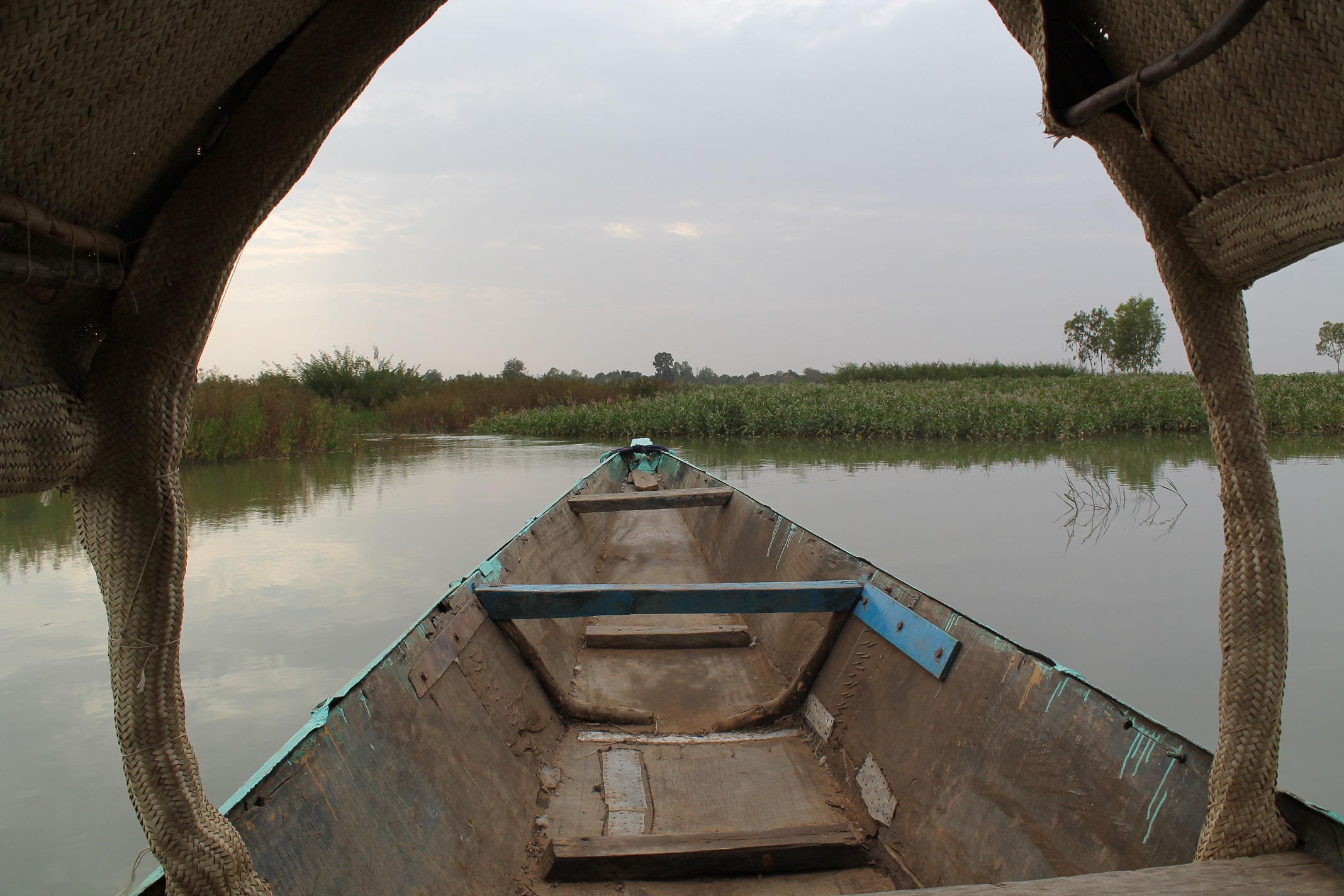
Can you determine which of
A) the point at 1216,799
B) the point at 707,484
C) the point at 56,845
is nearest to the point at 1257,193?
the point at 1216,799

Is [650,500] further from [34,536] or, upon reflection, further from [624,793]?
[34,536]

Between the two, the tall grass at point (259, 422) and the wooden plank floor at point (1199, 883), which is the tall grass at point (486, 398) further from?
the wooden plank floor at point (1199, 883)

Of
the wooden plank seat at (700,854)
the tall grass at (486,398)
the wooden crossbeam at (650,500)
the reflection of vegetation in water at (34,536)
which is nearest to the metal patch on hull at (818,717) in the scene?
the wooden plank seat at (700,854)

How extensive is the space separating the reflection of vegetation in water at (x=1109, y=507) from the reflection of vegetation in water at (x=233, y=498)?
5.55m

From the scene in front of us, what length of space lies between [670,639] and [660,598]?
92 cm

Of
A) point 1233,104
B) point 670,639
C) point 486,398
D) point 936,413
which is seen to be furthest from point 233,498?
point 486,398

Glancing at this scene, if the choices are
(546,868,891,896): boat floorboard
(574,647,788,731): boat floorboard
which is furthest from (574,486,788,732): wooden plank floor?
(546,868,891,896): boat floorboard

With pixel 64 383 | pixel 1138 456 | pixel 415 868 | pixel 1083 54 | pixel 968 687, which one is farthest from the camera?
pixel 1138 456

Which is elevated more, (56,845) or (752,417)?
(752,417)

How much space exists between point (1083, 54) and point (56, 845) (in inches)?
105

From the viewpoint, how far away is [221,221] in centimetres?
76

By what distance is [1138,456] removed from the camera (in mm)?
7871

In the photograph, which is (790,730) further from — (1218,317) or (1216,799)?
(1218,317)

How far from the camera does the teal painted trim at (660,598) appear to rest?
198 cm
